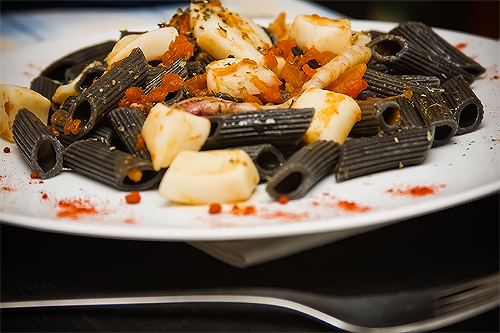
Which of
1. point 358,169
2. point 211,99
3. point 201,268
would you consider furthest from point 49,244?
point 358,169

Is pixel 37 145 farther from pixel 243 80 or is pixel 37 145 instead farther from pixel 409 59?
pixel 409 59

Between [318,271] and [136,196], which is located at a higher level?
[136,196]

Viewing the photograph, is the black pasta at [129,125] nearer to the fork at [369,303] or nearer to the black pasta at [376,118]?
the fork at [369,303]

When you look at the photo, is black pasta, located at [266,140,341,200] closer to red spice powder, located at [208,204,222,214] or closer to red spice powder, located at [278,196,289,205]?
red spice powder, located at [278,196,289,205]

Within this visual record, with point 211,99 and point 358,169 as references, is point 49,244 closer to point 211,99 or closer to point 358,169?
point 211,99

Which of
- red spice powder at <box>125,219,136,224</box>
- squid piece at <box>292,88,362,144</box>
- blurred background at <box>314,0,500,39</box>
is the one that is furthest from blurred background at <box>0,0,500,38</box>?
red spice powder at <box>125,219,136,224</box>

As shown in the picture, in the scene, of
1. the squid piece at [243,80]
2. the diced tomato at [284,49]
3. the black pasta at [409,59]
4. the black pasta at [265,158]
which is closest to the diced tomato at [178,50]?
the squid piece at [243,80]
